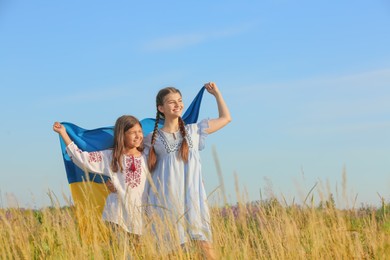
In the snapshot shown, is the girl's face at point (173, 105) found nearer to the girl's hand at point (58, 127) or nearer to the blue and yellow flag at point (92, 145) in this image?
the blue and yellow flag at point (92, 145)

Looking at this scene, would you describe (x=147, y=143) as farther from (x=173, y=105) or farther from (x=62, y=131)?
(x=62, y=131)

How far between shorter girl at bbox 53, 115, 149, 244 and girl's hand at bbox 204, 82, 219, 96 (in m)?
0.81

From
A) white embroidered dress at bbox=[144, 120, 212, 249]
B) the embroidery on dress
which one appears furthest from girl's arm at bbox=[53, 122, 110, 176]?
the embroidery on dress

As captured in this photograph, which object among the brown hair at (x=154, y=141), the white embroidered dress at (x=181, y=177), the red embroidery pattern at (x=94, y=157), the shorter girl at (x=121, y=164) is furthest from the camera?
the red embroidery pattern at (x=94, y=157)

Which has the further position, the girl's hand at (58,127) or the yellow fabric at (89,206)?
the girl's hand at (58,127)

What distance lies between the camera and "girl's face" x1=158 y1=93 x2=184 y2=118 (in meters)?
5.64

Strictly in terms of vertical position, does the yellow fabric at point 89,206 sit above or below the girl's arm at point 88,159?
below

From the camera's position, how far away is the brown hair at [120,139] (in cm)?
572

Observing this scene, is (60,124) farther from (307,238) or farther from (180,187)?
(307,238)

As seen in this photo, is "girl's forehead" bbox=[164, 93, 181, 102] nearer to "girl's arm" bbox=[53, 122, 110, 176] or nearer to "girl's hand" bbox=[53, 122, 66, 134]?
"girl's arm" bbox=[53, 122, 110, 176]

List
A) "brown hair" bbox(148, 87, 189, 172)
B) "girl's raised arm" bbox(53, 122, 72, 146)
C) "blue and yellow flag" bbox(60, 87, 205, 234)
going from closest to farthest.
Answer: "brown hair" bbox(148, 87, 189, 172), "girl's raised arm" bbox(53, 122, 72, 146), "blue and yellow flag" bbox(60, 87, 205, 234)

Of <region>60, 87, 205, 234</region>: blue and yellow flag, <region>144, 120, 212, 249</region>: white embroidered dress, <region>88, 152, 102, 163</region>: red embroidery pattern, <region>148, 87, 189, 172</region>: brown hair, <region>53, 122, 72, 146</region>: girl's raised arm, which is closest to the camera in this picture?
<region>144, 120, 212, 249</region>: white embroidered dress

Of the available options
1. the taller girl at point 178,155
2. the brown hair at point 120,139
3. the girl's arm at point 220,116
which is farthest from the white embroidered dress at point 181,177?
the brown hair at point 120,139

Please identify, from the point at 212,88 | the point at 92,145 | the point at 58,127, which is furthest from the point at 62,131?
the point at 212,88
